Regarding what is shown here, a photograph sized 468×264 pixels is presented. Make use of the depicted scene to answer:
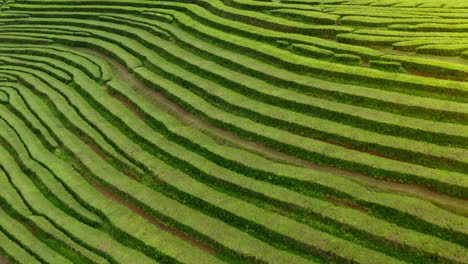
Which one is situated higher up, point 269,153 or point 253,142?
point 253,142

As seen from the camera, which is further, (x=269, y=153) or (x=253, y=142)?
(x=253, y=142)

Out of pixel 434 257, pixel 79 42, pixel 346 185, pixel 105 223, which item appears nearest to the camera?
pixel 434 257

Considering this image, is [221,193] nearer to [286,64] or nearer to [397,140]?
[397,140]

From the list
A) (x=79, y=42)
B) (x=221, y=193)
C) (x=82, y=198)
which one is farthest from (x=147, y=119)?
(x=79, y=42)
